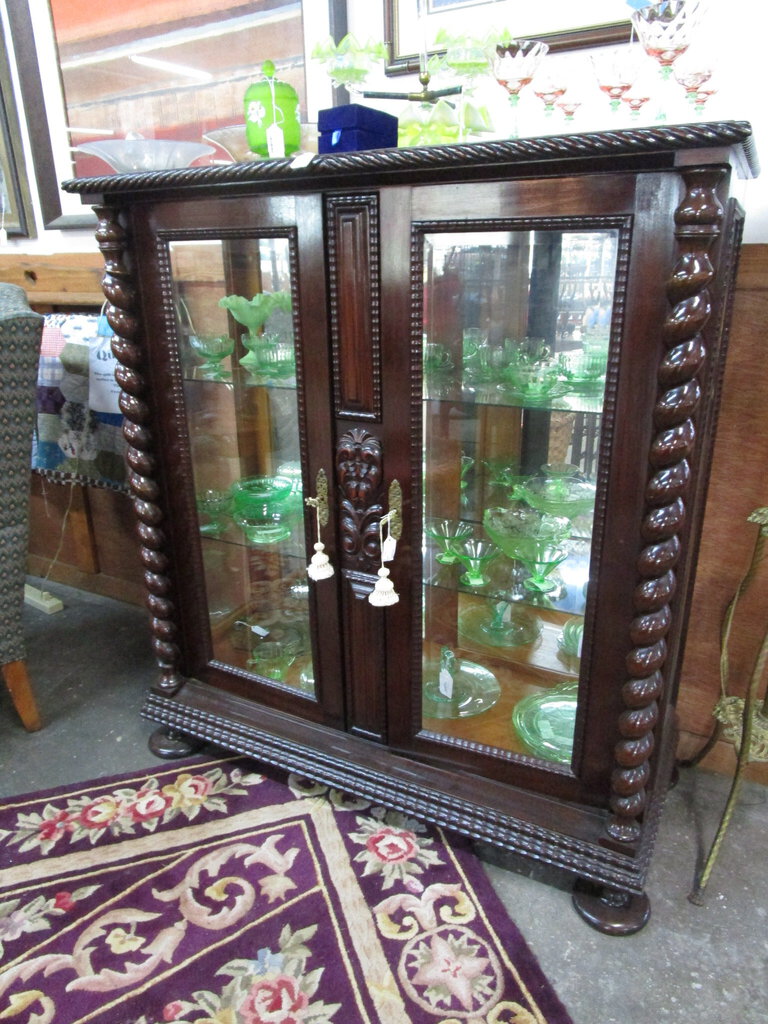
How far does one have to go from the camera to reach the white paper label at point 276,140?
1.16 m

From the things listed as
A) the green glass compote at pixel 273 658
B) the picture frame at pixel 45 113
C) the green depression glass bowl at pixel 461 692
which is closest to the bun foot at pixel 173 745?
the green glass compote at pixel 273 658

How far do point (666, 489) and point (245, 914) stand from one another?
0.98 meters

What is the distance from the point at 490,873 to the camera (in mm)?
1269

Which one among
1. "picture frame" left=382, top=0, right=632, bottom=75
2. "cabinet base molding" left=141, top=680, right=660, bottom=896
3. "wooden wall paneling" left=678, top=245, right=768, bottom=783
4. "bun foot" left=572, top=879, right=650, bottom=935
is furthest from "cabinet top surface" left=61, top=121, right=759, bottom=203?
"bun foot" left=572, top=879, right=650, bottom=935

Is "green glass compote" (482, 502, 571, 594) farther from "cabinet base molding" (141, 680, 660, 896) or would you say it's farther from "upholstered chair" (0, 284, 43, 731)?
"upholstered chair" (0, 284, 43, 731)

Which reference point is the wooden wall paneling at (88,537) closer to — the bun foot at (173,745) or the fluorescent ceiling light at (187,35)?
the bun foot at (173,745)

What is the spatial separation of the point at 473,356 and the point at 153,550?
2.50 feet

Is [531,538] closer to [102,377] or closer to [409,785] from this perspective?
[409,785]

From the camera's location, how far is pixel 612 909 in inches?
45.9

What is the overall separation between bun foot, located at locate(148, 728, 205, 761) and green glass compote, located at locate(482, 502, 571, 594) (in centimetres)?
84

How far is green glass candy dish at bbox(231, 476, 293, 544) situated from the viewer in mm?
1418

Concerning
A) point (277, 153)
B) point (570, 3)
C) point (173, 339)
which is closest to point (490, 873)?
point (173, 339)

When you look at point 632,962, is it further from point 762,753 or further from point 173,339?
point 173,339

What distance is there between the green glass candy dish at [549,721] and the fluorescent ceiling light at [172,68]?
1551 millimetres
